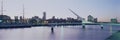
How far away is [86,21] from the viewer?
471 feet

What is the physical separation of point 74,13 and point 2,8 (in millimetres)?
36113

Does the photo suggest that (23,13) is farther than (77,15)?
Yes

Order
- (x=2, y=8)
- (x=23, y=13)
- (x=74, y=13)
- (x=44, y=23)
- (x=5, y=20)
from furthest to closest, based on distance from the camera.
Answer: (x=44, y=23)
(x=5, y=20)
(x=23, y=13)
(x=74, y=13)
(x=2, y=8)

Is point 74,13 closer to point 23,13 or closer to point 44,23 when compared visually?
point 23,13

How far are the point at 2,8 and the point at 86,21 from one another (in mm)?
44514

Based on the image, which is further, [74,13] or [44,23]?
[44,23]

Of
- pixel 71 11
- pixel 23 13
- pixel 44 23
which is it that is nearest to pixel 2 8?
pixel 23 13

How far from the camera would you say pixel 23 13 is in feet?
490

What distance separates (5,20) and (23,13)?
25.9m

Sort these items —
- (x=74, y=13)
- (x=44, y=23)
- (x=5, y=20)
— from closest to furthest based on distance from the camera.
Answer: (x=74, y=13)
(x=5, y=20)
(x=44, y=23)

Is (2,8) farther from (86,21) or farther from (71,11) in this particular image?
(86,21)

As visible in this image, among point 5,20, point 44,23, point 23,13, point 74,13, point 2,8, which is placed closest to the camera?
point 2,8

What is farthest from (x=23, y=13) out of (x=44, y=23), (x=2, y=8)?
(x=44, y=23)

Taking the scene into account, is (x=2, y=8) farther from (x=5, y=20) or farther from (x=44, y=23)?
(x=44, y=23)
